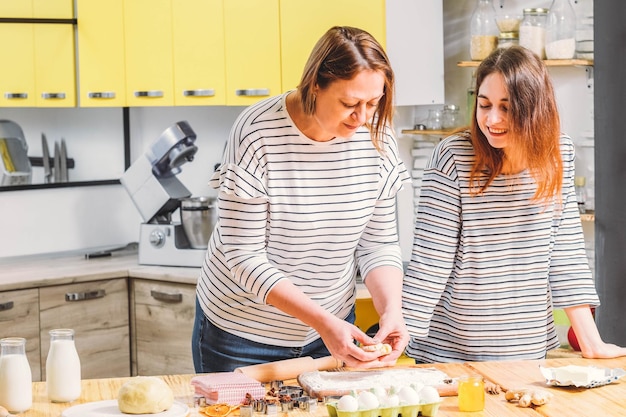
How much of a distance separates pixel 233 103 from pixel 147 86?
40cm

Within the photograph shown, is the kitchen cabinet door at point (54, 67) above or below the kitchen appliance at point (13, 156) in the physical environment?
above

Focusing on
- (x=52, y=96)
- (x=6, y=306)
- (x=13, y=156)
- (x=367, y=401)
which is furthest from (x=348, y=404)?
(x=13, y=156)

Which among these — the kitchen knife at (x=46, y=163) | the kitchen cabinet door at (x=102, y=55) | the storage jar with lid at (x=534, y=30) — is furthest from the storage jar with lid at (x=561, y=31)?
the kitchen knife at (x=46, y=163)

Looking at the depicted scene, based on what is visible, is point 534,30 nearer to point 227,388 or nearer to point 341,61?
point 341,61

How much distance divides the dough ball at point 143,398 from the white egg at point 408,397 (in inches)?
18.3

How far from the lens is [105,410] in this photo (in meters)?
2.00

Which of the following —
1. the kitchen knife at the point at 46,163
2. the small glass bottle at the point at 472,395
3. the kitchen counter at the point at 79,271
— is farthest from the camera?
the kitchen knife at the point at 46,163

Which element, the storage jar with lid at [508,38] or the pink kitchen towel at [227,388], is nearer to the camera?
the pink kitchen towel at [227,388]

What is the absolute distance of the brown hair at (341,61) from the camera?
2.08 m

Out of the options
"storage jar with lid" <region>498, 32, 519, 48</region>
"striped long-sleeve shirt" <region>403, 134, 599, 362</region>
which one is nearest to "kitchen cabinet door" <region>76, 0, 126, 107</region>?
"storage jar with lid" <region>498, 32, 519, 48</region>

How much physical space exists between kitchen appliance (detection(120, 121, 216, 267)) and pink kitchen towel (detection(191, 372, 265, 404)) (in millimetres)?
2015

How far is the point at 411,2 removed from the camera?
158 inches

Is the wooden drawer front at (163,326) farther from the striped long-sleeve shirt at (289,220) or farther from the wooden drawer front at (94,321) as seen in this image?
the striped long-sleeve shirt at (289,220)

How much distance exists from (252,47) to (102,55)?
2.22 ft
